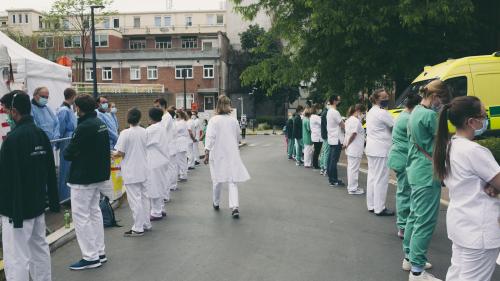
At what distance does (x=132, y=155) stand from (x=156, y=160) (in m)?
1.10

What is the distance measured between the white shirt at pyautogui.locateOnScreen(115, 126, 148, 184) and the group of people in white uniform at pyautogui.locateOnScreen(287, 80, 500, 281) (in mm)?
3684

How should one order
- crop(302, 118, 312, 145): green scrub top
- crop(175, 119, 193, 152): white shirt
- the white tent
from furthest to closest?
1. crop(302, 118, 312, 145): green scrub top
2. crop(175, 119, 193, 152): white shirt
3. the white tent

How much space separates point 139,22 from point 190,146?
239ft

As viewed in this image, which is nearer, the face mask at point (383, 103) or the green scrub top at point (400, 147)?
the green scrub top at point (400, 147)

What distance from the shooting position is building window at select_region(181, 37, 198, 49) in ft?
236

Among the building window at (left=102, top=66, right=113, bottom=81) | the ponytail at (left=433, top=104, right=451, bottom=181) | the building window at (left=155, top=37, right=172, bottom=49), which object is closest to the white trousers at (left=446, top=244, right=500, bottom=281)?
the ponytail at (left=433, top=104, right=451, bottom=181)

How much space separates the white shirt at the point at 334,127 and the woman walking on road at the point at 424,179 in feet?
22.8

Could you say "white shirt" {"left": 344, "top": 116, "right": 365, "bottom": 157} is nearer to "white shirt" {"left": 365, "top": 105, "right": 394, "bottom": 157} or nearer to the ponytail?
"white shirt" {"left": 365, "top": 105, "right": 394, "bottom": 157}

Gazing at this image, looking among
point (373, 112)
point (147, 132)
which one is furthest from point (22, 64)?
point (373, 112)

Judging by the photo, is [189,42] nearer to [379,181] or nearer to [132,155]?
[379,181]

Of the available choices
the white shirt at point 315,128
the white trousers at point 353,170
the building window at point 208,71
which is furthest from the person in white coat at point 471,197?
the building window at point 208,71

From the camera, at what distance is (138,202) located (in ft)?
25.9

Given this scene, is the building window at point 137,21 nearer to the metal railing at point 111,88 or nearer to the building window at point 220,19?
the building window at point 220,19

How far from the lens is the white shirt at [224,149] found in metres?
9.33
